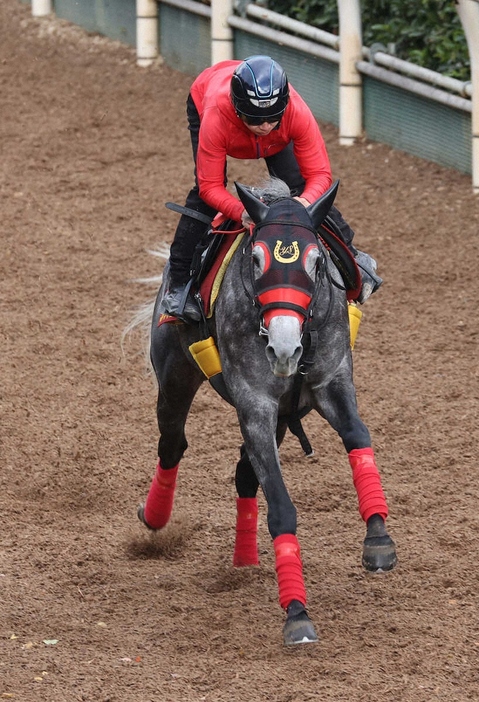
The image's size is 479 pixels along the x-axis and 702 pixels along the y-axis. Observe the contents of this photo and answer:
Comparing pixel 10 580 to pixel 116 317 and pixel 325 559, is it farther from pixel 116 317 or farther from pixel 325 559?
pixel 116 317

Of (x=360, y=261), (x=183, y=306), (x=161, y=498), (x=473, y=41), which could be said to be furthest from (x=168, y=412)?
(x=473, y=41)

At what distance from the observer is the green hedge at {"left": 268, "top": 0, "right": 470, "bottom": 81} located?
1130cm

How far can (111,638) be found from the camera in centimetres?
543

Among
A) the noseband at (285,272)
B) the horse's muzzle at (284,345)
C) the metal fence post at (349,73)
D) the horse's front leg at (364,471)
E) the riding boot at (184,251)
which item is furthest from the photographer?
the metal fence post at (349,73)

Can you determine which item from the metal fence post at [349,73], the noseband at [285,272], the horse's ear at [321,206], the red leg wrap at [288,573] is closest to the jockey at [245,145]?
the horse's ear at [321,206]

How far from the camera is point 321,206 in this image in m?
5.09

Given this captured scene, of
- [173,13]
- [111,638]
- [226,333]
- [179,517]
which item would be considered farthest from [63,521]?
[173,13]

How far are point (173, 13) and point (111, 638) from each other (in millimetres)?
→ 10255

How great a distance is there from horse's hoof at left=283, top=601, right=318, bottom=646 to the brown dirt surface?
10cm

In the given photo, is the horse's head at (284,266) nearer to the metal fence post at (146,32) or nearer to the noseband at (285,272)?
the noseband at (285,272)

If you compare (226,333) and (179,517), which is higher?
(226,333)

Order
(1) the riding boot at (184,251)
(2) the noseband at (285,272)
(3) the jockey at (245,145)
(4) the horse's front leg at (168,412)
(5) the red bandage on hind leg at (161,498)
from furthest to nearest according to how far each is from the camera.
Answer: (5) the red bandage on hind leg at (161,498) < (4) the horse's front leg at (168,412) < (1) the riding boot at (184,251) < (3) the jockey at (245,145) < (2) the noseband at (285,272)

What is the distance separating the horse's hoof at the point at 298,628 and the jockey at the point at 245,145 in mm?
1464

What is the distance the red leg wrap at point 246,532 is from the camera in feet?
20.2
